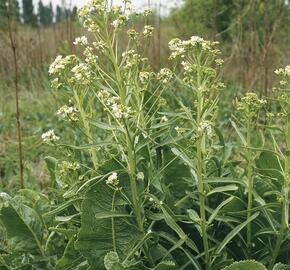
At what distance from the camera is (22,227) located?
2234mm

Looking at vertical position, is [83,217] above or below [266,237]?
above

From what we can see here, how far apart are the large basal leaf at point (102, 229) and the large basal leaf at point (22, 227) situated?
1.34 feet

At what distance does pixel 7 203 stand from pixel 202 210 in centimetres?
80

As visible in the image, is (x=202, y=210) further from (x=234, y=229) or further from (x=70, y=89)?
(x=70, y=89)

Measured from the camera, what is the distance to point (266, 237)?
78.2 inches

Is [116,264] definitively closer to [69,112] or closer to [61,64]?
[69,112]

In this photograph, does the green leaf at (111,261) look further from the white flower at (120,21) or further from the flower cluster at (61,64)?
the white flower at (120,21)

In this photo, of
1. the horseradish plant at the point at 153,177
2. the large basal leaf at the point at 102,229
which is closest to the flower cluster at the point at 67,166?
the horseradish plant at the point at 153,177

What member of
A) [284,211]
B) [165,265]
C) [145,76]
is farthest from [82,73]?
[284,211]

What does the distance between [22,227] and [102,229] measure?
1.55 ft

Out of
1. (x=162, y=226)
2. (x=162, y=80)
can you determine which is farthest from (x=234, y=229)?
(x=162, y=80)

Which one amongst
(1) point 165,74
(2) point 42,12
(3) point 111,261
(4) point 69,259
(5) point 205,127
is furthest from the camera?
(2) point 42,12

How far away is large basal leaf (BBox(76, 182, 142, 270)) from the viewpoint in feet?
6.10

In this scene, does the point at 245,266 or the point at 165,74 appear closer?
the point at 245,266
